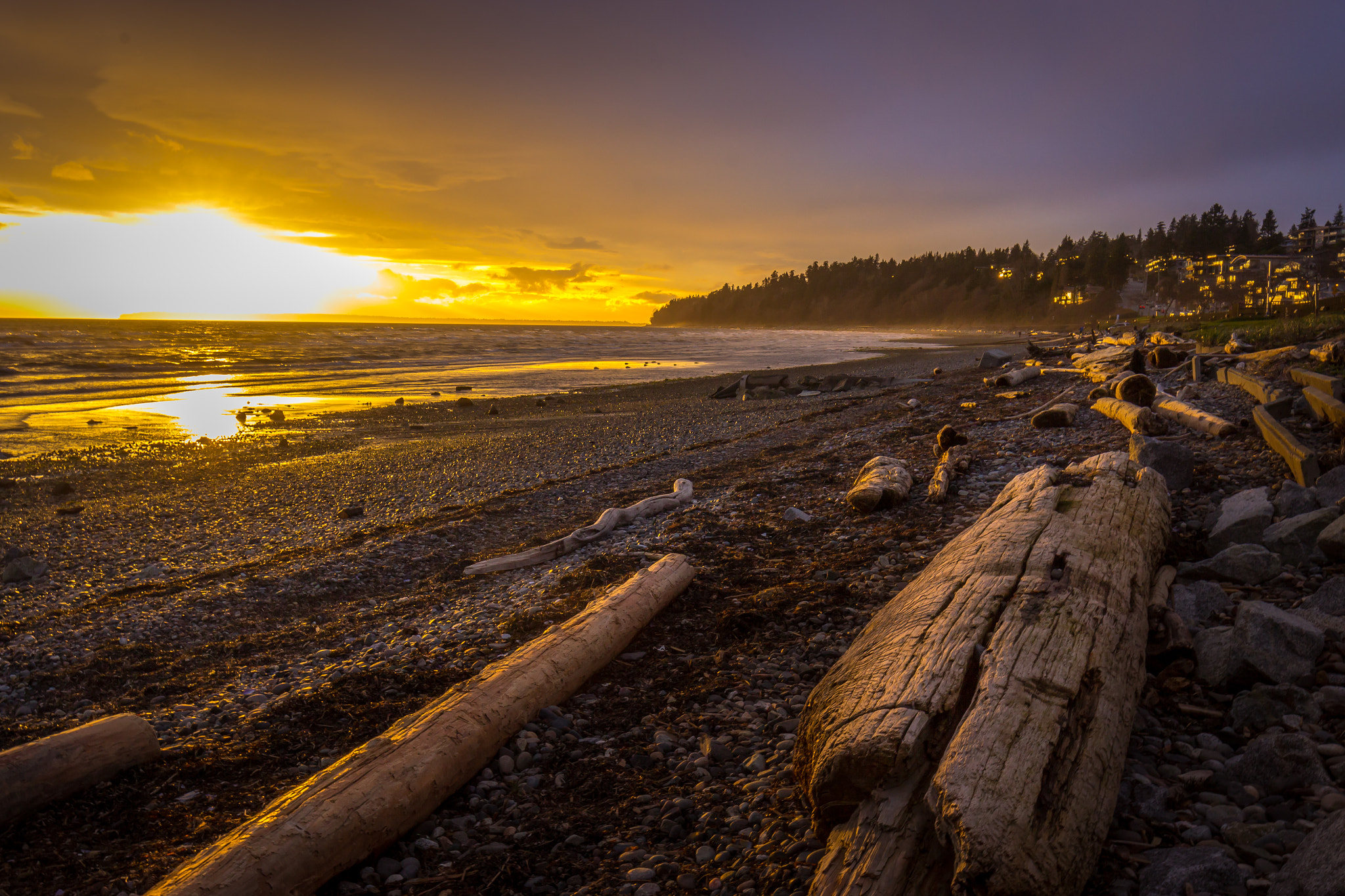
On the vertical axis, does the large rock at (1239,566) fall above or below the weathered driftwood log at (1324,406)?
below

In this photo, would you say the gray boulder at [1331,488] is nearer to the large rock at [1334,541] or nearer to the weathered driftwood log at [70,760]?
the large rock at [1334,541]

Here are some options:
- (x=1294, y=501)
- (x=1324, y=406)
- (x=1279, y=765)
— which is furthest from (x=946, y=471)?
(x=1279, y=765)

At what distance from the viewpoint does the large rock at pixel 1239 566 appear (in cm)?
410

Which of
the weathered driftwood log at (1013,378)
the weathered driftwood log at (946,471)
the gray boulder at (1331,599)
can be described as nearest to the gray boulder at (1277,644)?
the gray boulder at (1331,599)

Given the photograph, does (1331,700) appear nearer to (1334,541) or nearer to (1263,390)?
(1334,541)

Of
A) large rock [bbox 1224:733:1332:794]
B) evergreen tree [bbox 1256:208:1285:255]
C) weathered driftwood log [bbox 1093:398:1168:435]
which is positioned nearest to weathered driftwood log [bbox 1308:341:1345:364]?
weathered driftwood log [bbox 1093:398:1168:435]

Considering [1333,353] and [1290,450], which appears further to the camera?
[1333,353]

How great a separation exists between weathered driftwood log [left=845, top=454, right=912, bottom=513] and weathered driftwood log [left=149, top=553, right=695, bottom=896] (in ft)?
11.5

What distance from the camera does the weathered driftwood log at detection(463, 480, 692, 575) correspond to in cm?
721

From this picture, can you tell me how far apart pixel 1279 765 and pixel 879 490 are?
476 centimetres

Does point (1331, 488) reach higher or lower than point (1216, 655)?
higher

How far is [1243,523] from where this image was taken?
4.65m

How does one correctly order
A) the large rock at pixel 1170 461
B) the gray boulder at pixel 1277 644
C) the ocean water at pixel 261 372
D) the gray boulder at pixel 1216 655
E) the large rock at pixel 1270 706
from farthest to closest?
the ocean water at pixel 261 372, the large rock at pixel 1170 461, the gray boulder at pixel 1216 655, the gray boulder at pixel 1277 644, the large rock at pixel 1270 706

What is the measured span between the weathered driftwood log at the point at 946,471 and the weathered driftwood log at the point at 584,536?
3162 millimetres
